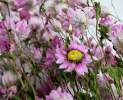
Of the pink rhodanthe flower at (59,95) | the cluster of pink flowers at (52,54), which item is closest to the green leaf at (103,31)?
the cluster of pink flowers at (52,54)

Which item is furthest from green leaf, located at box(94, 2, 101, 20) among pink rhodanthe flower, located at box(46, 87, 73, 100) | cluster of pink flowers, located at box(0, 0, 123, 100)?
pink rhodanthe flower, located at box(46, 87, 73, 100)

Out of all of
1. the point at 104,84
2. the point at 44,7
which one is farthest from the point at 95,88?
the point at 44,7

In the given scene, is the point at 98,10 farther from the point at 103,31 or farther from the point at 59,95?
the point at 59,95

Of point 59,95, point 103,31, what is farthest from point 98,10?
point 59,95

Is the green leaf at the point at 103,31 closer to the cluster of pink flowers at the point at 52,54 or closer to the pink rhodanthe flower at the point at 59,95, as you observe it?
the cluster of pink flowers at the point at 52,54

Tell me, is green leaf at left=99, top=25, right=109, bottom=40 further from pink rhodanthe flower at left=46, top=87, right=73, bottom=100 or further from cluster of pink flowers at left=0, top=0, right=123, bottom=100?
pink rhodanthe flower at left=46, top=87, right=73, bottom=100

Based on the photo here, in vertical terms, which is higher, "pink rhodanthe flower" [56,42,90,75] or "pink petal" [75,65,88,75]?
"pink rhodanthe flower" [56,42,90,75]

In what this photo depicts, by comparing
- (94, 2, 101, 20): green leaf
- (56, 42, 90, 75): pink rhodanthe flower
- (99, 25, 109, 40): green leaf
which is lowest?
(56, 42, 90, 75): pink rhodanthe flower

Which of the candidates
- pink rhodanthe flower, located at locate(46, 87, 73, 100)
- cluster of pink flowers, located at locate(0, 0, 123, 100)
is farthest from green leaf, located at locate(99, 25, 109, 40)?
pink rhodanthe flower, located at locate(46, 87, 73, 100)
